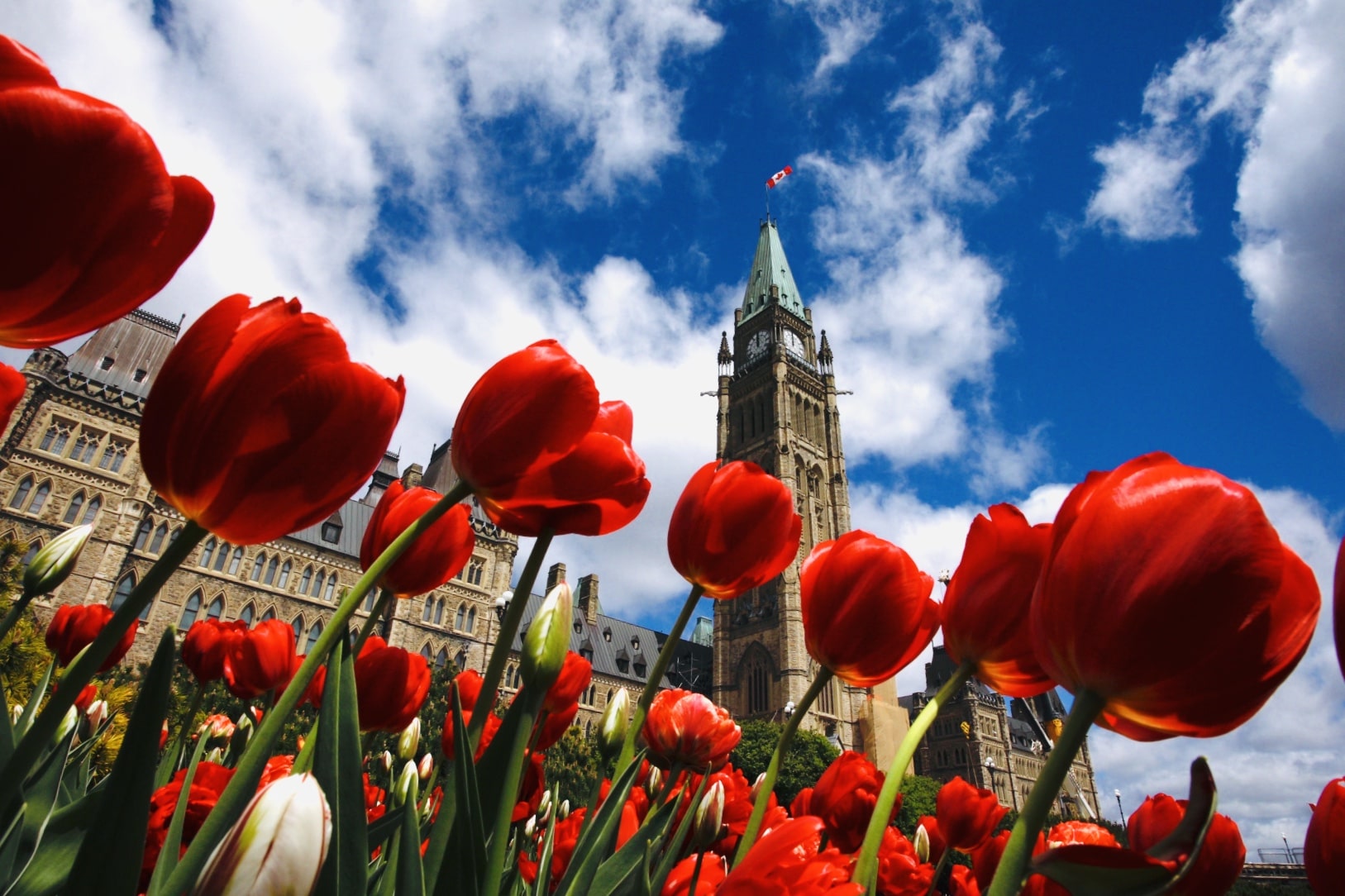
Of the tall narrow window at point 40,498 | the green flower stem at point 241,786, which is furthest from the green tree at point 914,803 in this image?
the tall narrow window at point 40,498

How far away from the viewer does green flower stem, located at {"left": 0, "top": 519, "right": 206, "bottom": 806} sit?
47cm

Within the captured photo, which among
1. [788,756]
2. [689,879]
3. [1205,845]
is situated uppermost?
[788,756]

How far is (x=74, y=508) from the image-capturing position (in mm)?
23812

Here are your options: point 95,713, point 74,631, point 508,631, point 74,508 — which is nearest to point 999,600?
point 508,631

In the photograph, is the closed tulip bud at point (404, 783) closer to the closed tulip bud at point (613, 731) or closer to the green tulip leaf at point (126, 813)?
the closed tulip bud at point (613, 731)

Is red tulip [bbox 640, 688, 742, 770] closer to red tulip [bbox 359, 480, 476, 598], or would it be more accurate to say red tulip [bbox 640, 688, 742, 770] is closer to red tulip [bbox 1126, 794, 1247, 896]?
red tulip [bbox 359, 480, 476, 598]

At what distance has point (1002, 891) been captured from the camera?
52 cm

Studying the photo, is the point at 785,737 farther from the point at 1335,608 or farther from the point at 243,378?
the point at 243,378

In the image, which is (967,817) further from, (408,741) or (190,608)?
(190,608)

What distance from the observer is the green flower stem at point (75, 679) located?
18.5 inches

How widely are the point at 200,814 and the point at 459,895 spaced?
2.89ft

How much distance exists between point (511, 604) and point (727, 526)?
44cm

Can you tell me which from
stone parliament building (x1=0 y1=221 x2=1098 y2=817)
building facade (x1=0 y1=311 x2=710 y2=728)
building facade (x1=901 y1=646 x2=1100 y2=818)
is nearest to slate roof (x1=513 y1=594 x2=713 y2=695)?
stone parliament building (x1=0 y1=221 x2=1098 y2=817)

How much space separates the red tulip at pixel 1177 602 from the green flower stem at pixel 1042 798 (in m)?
0.02
